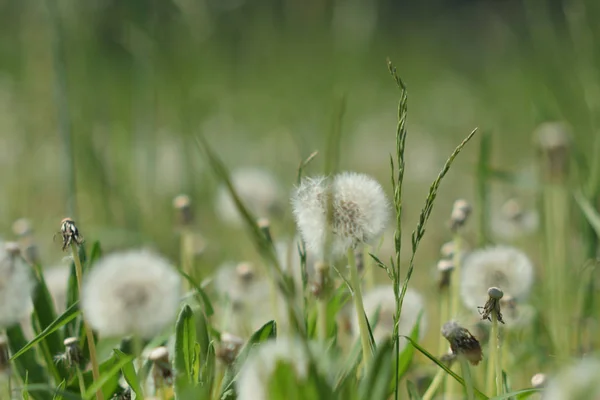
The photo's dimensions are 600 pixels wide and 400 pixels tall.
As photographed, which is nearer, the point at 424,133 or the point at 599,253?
the point at 599,253

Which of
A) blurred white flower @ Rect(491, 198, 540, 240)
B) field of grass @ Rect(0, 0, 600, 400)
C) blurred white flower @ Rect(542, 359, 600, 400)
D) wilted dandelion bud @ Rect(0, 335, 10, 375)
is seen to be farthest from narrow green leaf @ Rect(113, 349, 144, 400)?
blurred white flower @ Rect(491, 198, 540, 240)

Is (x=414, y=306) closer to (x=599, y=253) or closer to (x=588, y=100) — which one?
(x=599, y=253)

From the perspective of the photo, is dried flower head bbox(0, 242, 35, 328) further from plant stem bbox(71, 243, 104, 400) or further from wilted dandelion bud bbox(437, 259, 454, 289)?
wilted dandelion bud bbox(437, 259, 454, 289)

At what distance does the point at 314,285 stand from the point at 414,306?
0.20 meters

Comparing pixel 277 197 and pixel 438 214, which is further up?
pixel 438 214

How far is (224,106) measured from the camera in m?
3.97

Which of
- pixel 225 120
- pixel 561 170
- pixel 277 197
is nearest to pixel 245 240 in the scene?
pixel 277 197

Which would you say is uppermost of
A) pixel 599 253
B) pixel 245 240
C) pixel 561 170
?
pixel 245 240

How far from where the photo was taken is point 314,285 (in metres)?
0.78

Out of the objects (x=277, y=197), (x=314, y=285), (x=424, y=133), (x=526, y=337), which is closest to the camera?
(x=314, y=285)

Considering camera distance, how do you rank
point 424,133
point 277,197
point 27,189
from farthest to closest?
point 424,133 → point 27,189 → point 277,197

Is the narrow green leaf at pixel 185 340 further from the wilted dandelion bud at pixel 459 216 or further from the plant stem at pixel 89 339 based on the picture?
the wilted dandelion bud at pixel 459 216

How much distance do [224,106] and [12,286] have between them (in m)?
3.25

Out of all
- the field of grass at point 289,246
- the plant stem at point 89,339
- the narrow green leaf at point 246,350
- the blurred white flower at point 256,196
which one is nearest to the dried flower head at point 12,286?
the field of grass at point 289,246
